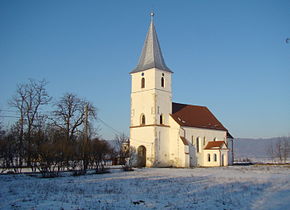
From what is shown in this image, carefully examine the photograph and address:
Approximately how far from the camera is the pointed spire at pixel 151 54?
48406mm

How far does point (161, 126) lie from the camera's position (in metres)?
46.2

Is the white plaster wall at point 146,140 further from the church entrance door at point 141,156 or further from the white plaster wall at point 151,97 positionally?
the white plaster wall at point 151,97

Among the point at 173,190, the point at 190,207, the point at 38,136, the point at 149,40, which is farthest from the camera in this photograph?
the point at 149,40

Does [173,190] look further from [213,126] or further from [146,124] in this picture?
[213,126]

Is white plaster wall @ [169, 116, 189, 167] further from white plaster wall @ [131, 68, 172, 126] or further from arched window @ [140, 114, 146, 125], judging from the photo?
arched window @ [140, 114, 146, 125]

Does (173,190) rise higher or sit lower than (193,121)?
lower

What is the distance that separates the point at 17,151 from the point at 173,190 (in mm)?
Answer: 20703

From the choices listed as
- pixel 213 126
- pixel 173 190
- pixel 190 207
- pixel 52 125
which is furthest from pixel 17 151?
pixel 213 126

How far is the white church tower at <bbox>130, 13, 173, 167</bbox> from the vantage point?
4541 cm

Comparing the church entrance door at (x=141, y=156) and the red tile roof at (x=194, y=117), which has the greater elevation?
the red tile roof at (x=194, y=117)

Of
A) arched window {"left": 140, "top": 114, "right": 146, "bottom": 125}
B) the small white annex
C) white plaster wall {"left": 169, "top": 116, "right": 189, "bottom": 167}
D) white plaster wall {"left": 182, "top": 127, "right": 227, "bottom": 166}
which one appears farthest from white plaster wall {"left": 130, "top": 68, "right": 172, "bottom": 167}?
white plaster wall {"left": 182, "top": 127, "right": 227, "bottom": 166}

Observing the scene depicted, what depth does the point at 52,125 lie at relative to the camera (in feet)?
155

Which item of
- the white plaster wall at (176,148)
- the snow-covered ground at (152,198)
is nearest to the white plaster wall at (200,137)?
the white plaster wall at (176,148)

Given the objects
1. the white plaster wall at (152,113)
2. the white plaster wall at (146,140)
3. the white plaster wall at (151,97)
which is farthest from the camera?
the white plaster wall at (151,97)
